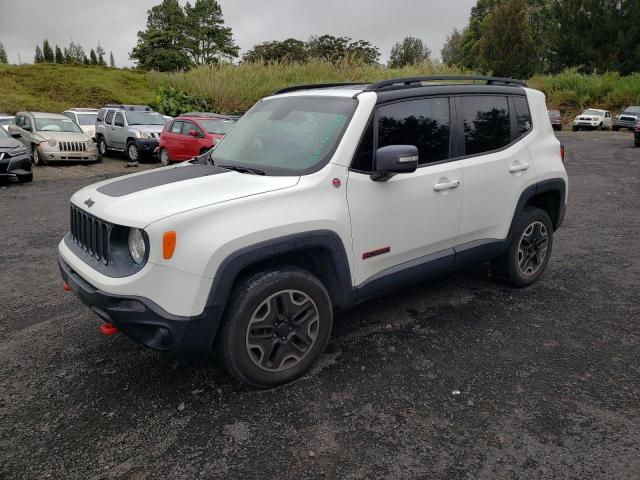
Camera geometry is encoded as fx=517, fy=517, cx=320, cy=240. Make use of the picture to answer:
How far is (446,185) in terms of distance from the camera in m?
3.83

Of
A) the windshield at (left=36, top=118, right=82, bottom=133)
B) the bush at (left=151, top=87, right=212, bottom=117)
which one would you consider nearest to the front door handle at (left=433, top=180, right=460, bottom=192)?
the windshield at (left=36, top=118, right=82, bottom=133)

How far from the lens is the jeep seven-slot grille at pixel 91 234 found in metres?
3.05

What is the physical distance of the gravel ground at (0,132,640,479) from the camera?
2.57 metres

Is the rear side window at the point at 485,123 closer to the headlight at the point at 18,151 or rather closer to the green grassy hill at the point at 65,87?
the headlight at the point at 18,151

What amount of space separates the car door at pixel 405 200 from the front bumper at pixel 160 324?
1.08m

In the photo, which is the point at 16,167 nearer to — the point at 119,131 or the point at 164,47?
the point at 119,131

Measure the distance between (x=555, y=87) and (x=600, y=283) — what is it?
122ft

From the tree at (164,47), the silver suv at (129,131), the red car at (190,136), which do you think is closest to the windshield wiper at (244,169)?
the red car at (190,136)

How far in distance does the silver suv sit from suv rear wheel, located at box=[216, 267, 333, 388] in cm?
1424

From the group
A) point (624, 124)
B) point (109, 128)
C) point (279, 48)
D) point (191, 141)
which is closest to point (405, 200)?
point (191, 141)

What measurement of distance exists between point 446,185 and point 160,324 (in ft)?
7.39

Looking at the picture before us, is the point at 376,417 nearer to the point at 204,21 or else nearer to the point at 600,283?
the point at 600,283

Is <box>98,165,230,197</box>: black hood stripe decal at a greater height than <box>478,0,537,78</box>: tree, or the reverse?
<box>478,0,537,78</box>: tree

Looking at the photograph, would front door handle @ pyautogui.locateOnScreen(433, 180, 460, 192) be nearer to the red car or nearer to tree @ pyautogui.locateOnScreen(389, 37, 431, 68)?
the red car
